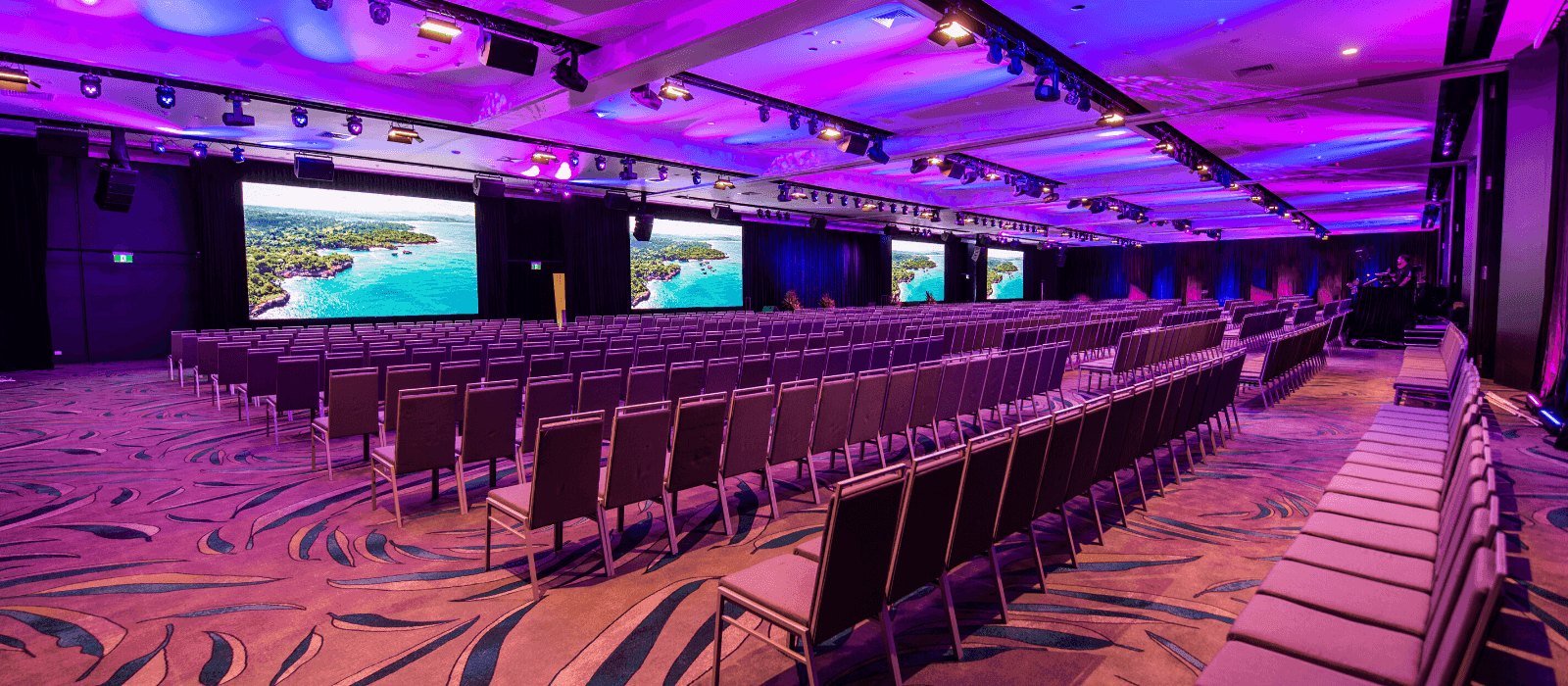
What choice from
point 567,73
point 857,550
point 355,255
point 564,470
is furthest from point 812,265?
point 857,550

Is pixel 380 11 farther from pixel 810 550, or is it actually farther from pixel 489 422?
pixel 810 550

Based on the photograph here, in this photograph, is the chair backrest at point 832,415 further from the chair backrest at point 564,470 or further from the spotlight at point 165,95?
the spotlight at point 165,95

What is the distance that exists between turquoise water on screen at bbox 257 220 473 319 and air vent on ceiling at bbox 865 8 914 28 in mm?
12588

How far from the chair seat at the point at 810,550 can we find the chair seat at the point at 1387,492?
2.39 metres

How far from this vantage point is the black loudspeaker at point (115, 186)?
10.6m

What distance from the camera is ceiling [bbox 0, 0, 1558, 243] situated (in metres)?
6.98

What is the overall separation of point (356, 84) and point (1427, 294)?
66.0 ft

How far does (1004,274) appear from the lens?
35.7 meters

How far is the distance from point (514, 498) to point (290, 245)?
14.1 metres

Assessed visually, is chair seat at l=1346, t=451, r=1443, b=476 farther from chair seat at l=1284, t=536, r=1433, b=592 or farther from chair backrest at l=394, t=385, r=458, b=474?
chair backrest at l=394, t=385, r=458, b=474

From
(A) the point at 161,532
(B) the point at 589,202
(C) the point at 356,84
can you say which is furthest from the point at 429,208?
(A) the point at 161,532

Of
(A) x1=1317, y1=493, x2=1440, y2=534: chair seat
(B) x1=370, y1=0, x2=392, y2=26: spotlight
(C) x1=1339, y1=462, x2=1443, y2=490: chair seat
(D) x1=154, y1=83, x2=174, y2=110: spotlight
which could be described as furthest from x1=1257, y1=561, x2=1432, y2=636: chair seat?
(D) x1=154, y1=83, x2=174, y2=110: spotlight

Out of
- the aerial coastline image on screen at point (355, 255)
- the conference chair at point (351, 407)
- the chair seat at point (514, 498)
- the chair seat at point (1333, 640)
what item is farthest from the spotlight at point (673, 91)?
the aerial coastline image on screen at point (355, 255)

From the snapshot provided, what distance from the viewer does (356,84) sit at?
9555 millimetres
